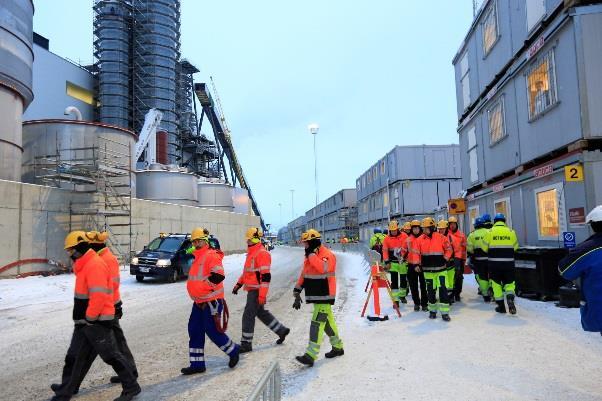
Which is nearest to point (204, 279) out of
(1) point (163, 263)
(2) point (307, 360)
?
(2) point (307, 360)

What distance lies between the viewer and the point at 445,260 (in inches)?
344

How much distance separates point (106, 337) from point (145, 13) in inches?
1909

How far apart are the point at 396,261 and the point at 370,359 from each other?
5016 millimetres

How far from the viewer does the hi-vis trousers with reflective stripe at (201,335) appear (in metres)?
5.60

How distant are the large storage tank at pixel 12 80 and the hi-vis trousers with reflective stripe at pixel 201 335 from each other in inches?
703

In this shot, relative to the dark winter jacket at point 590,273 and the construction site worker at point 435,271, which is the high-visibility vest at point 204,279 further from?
the construction site worker at point 435,271

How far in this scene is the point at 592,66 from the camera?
9.37m

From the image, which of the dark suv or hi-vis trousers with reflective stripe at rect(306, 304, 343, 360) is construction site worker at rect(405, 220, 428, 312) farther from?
the dark suv

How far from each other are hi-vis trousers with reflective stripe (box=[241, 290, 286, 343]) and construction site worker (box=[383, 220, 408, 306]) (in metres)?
4.13

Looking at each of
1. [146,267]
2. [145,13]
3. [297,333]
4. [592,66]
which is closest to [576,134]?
[592,66]

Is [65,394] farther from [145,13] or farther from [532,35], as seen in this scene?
[145,13]

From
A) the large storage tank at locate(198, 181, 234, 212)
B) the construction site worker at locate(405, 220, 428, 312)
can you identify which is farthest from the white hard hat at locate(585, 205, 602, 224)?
the large storage tank at locate(198, 181, 234, 212)

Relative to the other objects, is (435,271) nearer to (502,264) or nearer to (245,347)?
(502,264)

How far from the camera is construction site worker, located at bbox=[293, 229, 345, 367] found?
18.9 feet
